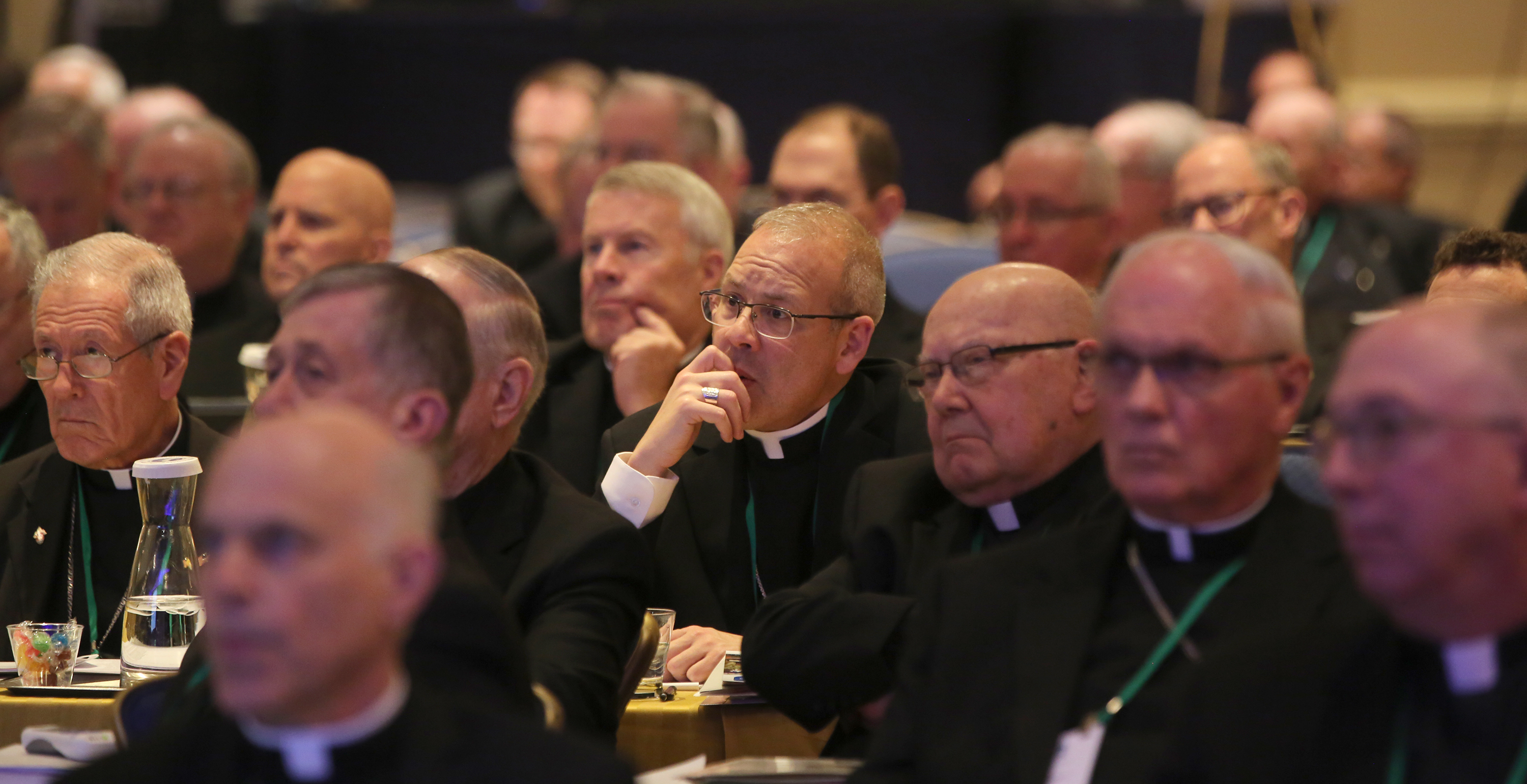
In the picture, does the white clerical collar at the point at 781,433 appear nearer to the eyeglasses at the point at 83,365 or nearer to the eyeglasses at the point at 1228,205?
the eyeglasses at the point at 83,365

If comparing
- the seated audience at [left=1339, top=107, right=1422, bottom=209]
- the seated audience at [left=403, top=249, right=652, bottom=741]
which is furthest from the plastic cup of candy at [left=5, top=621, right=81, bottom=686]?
the seated audience at [left=1339, top=107, right=1422, bottom=209]

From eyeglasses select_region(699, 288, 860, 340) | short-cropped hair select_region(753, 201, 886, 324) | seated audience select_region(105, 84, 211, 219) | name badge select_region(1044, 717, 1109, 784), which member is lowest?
seated audience select_region(105, 84, 211, 219)

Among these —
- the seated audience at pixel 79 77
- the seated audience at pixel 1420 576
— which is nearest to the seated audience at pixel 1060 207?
the seated audience at pixel 1420 576

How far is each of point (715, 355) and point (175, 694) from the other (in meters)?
1.51

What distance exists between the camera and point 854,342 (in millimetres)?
3844

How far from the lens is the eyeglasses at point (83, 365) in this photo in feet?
11.7

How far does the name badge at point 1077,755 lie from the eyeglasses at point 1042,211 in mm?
3331

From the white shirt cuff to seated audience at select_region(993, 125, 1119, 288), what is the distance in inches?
86.9

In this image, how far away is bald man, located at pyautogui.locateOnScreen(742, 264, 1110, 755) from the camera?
122 inches

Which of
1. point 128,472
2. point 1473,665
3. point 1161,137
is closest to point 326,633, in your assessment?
point 1473,665

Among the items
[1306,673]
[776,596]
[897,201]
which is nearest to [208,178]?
[897,201]

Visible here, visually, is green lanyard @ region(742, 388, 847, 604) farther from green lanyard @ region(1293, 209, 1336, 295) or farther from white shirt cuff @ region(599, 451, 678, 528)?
green lanyard @ region(1293, 209, 1336, 295)

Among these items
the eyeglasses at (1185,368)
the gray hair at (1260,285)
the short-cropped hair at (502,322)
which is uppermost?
the gray hair at (1260,285)

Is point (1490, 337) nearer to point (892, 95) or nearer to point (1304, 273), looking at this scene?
point (1304, 273)
